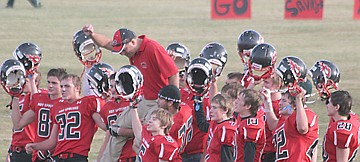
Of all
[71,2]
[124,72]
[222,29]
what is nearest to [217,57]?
[124,72]

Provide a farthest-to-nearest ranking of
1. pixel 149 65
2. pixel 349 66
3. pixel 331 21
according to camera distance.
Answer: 1. pixel 331 21
2. pixel 349 66
3. pixel 149 65

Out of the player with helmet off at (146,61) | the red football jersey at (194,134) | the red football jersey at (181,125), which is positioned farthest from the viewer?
the red football jersey at (194,134)

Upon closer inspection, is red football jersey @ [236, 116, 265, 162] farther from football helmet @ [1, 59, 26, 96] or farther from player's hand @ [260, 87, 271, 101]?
football helmet @ [1, 59, 26, 96]

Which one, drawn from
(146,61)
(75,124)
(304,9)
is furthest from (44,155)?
(304,9)

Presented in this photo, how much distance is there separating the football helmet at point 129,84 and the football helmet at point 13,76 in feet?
4.88

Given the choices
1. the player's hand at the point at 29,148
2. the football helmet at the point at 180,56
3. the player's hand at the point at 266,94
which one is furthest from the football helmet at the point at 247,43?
the player's hand at the point at 29,148

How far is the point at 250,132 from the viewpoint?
9.16 m

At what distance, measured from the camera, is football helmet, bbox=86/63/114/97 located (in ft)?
33.8

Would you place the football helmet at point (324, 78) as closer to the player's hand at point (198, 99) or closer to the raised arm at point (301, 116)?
the raised arm at point (301, 116)

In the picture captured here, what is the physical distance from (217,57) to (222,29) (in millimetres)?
21390

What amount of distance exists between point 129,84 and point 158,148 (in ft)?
2.34

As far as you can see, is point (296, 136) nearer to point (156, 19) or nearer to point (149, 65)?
point (149, 65)

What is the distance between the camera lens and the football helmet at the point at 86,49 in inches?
439

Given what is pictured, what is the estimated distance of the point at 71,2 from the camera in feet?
135
